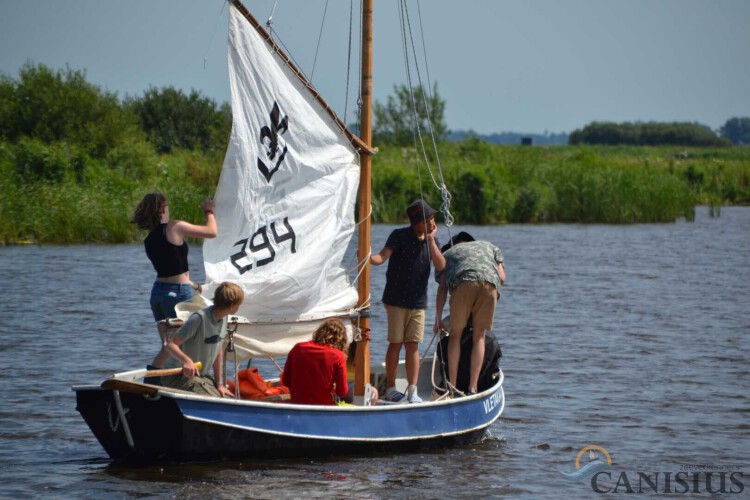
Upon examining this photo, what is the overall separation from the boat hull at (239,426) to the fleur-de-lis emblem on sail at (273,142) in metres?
2.22

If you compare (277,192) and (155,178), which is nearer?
(277,192)

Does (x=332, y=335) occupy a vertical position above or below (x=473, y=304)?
below

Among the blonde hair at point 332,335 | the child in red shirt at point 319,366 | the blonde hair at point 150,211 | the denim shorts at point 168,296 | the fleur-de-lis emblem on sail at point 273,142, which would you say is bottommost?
the child in red shirt at point 319,366

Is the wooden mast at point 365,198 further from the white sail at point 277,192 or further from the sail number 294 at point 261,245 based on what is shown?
the sail number 294 at point 261,245

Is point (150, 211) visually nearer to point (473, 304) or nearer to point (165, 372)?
point (165, 372)

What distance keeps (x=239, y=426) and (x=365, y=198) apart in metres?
2.54

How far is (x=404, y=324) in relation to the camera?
38.1 ft

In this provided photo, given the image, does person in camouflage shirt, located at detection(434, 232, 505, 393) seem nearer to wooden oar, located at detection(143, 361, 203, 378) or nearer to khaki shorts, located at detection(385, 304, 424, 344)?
khaki shorts, located at detection(385, 304, 424, 344)

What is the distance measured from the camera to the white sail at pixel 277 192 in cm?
1084

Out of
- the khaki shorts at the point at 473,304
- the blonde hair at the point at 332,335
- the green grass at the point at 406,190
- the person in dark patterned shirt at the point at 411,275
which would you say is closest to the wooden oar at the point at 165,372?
the blonde hair at the point at 332,335

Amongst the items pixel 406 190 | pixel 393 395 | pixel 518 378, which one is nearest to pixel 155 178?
pixel 406 190

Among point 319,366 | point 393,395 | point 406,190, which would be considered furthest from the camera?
point 406,190

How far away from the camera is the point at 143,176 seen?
39344 millimetres
